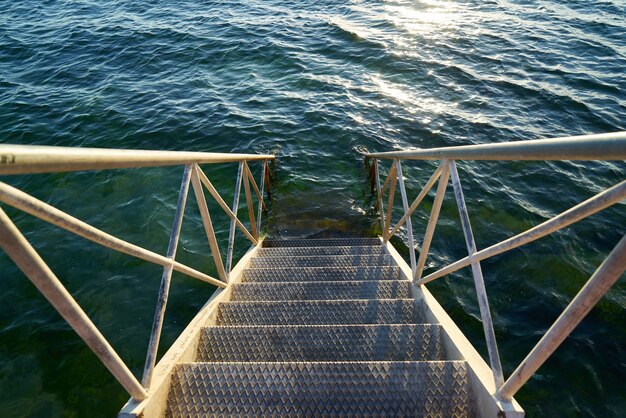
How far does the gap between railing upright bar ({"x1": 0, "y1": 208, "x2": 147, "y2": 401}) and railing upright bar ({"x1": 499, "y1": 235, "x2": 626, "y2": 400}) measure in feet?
6.37

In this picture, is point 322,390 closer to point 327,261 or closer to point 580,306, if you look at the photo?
point 580,306

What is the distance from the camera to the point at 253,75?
12570 millimetres

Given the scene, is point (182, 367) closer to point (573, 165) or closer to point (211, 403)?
point (211, 403)

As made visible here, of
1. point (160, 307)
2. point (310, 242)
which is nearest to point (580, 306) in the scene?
point (160, 307)

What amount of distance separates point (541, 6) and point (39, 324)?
20.9 m

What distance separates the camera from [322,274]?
16.9 ft

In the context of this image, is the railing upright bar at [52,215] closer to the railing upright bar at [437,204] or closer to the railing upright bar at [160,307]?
the railing upright bar at [160,307]

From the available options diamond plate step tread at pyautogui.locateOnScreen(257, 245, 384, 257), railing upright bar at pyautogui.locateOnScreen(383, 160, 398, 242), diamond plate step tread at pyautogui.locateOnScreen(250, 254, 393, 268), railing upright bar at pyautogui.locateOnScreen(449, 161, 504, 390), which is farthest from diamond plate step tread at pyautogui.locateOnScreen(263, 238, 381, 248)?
railing upright bar at pyautogui.locateOnScreen(449, 161, 504, 390)

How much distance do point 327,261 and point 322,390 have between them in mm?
3267

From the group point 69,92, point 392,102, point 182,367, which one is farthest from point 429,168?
point 69,92

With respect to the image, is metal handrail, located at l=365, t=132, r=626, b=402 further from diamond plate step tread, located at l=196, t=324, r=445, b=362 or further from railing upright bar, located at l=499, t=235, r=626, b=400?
diamond plate step tread, located at l=196, t=324, r=445, b=362

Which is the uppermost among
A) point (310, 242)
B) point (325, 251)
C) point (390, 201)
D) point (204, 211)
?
point (204, 211)

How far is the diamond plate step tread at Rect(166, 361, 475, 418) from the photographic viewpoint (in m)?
2.43

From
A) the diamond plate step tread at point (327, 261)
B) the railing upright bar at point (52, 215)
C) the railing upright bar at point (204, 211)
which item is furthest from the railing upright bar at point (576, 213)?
the diamond plate step tread at point (327, 261)
